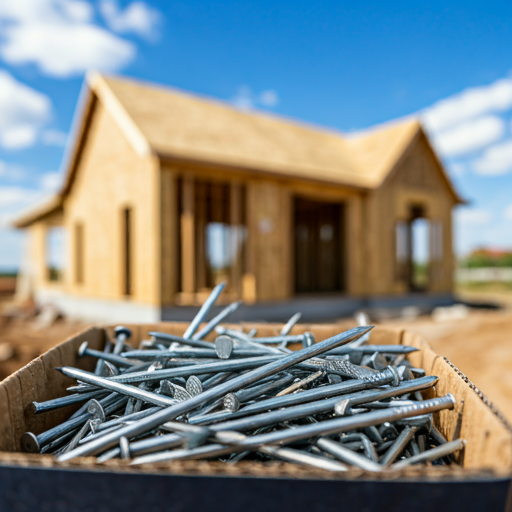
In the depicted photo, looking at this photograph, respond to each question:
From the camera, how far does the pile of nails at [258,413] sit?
1636mm

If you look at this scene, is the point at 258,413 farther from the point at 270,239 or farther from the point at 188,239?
the point at 270,239

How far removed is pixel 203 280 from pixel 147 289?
5427mm

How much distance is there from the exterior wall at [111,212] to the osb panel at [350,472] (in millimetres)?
7381

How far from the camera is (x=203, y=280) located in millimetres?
15844

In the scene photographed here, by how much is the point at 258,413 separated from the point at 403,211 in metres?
14.5

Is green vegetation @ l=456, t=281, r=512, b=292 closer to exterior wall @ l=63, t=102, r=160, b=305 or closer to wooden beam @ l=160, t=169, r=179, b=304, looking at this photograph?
exterior wall @ l=63, t=102, r=160, b=305

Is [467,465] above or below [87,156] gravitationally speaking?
below

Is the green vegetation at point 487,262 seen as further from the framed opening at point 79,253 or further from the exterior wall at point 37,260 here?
the framed opening at point 79,253

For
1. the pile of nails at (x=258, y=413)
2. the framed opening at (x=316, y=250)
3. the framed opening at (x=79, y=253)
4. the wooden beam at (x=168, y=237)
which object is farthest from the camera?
the framed opening at (x=316, y=250)

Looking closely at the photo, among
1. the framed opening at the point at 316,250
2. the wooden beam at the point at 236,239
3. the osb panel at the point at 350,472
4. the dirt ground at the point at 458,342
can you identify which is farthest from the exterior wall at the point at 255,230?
the osb panel at the point at 350,472

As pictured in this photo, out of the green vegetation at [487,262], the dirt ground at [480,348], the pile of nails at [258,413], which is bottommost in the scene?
the dirt ground at [480,348]

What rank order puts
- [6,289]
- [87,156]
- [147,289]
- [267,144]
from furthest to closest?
[6,289]
[87,156]
[267,144]
[147,289]

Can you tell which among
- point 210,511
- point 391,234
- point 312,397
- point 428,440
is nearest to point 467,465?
point 428,440

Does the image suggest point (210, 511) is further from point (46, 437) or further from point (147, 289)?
point (147, 289)
